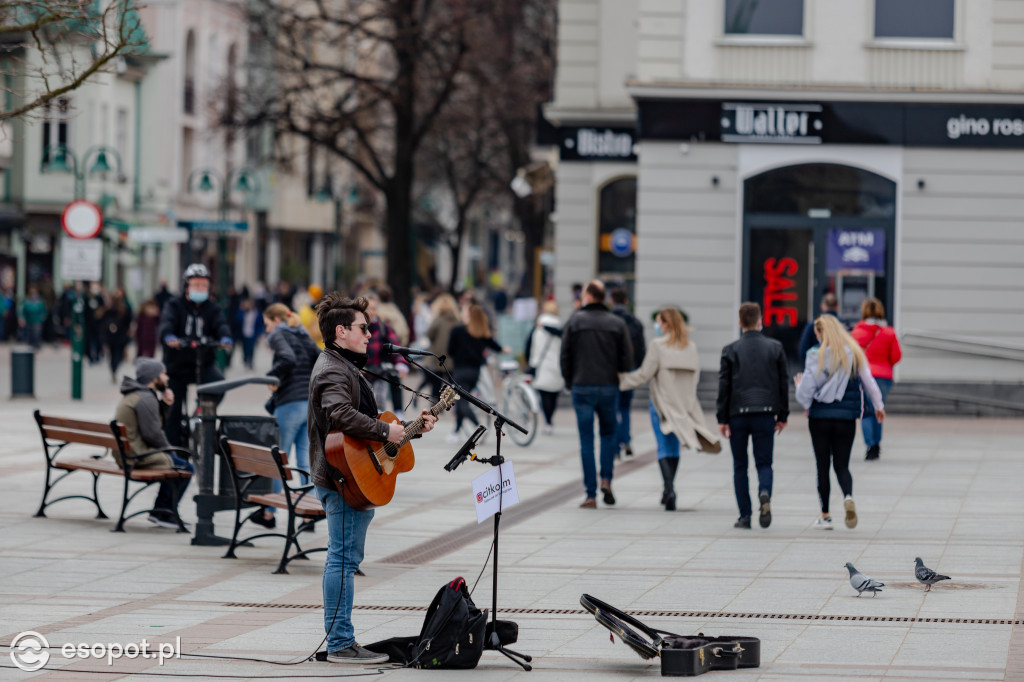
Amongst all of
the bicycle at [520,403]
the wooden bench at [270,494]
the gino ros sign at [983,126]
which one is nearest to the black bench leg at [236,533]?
the wooden bench at [270,494]

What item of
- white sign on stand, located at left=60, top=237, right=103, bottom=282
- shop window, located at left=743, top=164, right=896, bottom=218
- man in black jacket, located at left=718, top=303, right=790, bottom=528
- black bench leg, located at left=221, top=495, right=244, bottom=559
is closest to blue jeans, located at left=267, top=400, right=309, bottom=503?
black bench leg, located at left=221, top=495, right=244, bottom=559

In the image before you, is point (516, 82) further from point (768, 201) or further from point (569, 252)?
point (768, 201)

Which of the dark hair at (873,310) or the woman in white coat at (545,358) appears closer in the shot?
the dark hair at (873,310)

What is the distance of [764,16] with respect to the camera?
2253 centimetres

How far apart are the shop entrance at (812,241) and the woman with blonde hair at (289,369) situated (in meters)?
11.4

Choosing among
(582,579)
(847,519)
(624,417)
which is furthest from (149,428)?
(624,417)

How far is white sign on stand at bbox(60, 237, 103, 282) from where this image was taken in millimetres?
23688

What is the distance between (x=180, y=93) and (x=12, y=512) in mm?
47366

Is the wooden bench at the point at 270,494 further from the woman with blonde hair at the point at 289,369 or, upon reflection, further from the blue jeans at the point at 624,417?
the blue jeans at the point at 624,417

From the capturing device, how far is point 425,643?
732 cm

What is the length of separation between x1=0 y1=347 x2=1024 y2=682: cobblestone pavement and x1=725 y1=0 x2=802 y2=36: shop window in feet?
28.3

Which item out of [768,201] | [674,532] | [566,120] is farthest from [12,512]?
[566,120]

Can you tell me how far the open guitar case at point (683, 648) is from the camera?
23.5 ft

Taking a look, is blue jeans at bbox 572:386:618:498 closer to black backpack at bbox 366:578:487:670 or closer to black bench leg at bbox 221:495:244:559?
black bench leg at bbox 221:495:244:559
